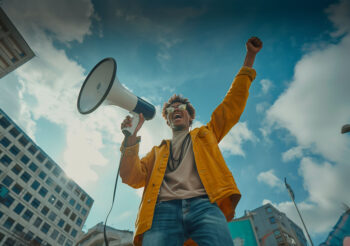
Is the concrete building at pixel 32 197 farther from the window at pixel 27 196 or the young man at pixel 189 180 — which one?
the young man at pixel 189 180

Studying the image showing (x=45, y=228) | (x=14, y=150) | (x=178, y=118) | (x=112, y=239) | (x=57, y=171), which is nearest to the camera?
(x=178, y=118)

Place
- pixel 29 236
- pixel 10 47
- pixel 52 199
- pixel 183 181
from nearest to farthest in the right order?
pixel 183 181 → pixel 10 47 → pixel 29 236 → pixel 52 199

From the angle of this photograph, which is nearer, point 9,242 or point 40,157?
point 9,242

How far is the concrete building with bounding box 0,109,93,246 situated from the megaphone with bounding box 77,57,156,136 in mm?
36835

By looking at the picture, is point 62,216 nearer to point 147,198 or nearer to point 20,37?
point 20,37

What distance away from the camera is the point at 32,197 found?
109ft

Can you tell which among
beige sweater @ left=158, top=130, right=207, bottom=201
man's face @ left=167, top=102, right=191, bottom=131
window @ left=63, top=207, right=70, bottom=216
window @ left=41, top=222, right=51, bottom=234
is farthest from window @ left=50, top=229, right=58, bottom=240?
beige sweater @ left=158, top=130, right=207, bottom=201

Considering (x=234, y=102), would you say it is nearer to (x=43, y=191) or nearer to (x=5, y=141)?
(x=5, y=141)

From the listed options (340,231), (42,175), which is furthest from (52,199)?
(340,231)

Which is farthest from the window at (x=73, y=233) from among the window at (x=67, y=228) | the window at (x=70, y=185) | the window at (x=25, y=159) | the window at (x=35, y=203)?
the window at (x=25, y=159)

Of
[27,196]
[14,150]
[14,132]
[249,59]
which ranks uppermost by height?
[14,132]

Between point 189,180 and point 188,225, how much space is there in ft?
1.24

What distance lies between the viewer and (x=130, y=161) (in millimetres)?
1882

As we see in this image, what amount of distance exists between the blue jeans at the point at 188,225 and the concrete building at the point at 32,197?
38.0 m
